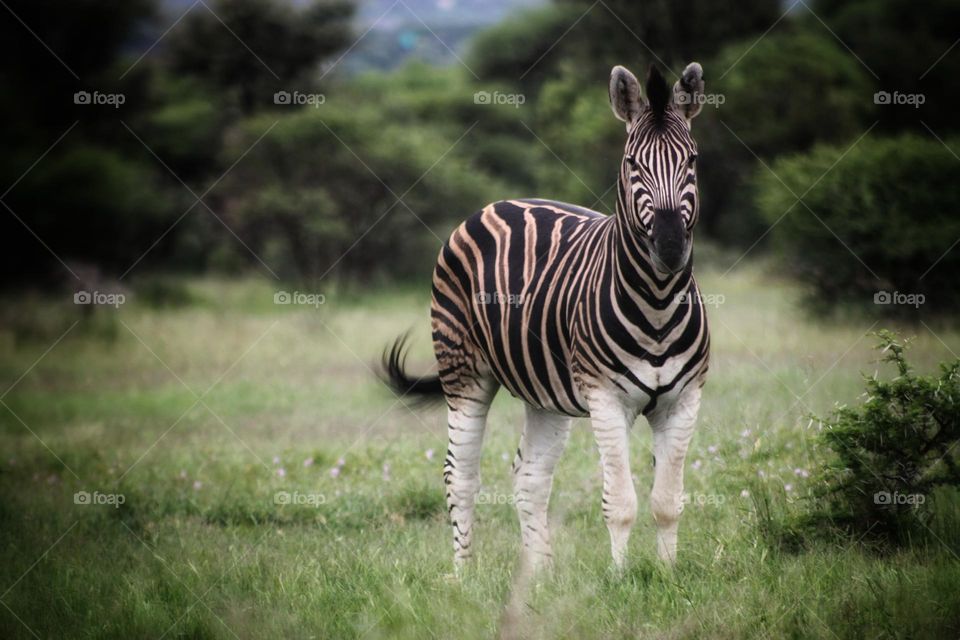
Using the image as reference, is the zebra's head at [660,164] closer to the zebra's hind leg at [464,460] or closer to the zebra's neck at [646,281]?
the zebra's neck at [646,281]

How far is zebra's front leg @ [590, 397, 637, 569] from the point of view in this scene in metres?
4.91

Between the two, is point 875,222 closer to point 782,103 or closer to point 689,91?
point 782,103

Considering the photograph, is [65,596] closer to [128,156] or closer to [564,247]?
[564,247]

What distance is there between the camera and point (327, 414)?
36.1 ft

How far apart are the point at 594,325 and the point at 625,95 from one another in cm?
115

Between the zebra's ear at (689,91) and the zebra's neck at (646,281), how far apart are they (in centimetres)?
61

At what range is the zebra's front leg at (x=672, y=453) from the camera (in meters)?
4.92

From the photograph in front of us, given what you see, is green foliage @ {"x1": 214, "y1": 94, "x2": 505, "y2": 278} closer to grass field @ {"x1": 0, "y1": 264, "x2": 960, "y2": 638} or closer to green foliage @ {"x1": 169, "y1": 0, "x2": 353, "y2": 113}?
green foliage @ {"x1": 169, "y1": 0, "x2": 353, "y2": 113}

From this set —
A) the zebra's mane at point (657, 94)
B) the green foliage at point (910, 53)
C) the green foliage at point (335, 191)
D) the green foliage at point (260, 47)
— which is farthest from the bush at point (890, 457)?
the green foliage at point (260, 47)

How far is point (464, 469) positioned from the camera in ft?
19.8

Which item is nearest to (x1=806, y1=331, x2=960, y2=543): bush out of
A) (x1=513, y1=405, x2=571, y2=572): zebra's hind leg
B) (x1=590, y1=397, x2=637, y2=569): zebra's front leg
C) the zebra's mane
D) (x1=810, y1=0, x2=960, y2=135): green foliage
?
(x1=590, y1=397, x2=637, y2=569): zebra's front leg

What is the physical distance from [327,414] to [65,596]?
18.1ft

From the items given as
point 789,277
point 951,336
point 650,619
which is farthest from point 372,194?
point 650,619

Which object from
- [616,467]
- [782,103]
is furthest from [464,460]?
[782,103]
